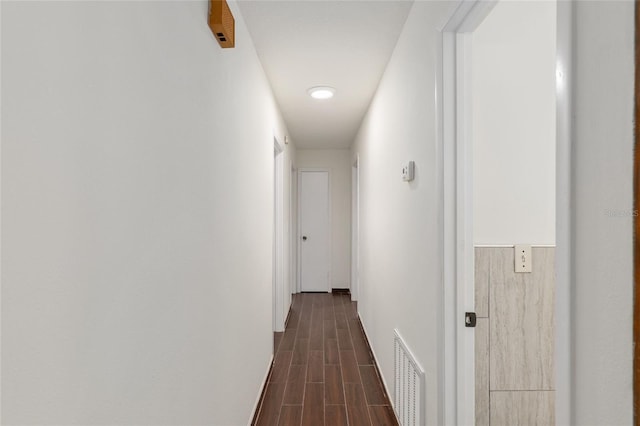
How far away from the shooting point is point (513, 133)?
172 cm

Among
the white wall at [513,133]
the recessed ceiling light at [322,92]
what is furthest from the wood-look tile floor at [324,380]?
the recessed ceiling light at [322,92]

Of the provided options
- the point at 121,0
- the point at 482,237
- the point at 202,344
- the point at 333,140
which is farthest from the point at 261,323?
the point at 333,140

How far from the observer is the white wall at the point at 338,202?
20.2ft

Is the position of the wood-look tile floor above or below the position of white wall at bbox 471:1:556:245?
below

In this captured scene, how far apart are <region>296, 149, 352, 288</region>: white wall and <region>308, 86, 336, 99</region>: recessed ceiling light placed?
8.82ft

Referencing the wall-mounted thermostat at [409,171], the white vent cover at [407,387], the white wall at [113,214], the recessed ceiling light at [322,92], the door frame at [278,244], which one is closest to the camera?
the white wall at [113,214]

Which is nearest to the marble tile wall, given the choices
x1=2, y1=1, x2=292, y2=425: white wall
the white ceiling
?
x1=2, y1=1, x2=292, y2=425: white wall

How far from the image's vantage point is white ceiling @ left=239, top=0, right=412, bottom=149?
2027mm

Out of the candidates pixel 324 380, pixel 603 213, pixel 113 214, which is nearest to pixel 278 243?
pixel 324 380

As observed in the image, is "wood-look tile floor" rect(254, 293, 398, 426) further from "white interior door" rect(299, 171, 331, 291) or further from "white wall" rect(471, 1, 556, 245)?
"white interior door" rect(299, 171, 331, 291)

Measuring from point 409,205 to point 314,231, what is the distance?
4162 mm

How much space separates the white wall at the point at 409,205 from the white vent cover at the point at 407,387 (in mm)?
57

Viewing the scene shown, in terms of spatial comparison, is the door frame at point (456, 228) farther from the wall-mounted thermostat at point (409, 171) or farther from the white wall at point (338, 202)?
the white wall at point (338, 202)

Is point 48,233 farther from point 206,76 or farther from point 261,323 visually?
point 261,323
